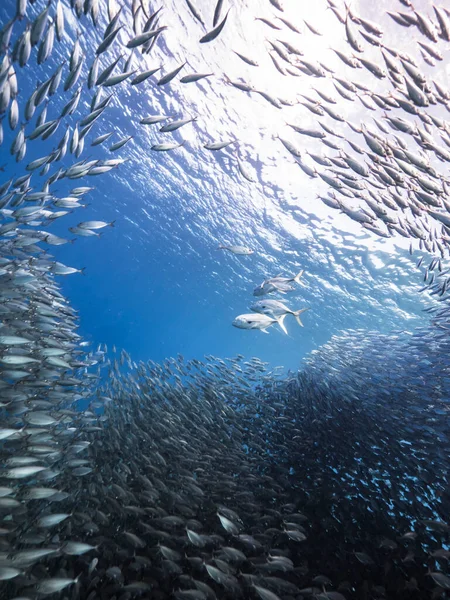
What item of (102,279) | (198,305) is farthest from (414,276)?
(102,279)

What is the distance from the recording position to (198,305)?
60.9m

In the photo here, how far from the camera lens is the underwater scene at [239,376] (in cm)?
496

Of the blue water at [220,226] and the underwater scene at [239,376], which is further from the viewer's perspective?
the blue water at [220,226]

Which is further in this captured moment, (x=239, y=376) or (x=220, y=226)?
(x=220, y=226)

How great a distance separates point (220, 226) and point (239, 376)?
61.2ft

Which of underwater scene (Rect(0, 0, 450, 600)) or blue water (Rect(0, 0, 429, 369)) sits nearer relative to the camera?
underwater scene (Rect(0, 0, 450, 600))

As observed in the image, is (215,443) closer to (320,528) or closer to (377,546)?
(320,528)

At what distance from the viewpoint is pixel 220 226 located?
2834 centimetres

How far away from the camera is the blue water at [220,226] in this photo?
1873 cm

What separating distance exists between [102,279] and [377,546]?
3289 inches

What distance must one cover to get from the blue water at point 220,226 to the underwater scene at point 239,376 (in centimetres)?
30

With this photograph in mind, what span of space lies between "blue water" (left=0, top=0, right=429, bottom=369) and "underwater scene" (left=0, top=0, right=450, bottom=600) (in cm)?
30

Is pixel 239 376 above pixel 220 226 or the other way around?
the other way around

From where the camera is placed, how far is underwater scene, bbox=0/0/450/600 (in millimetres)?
4961
